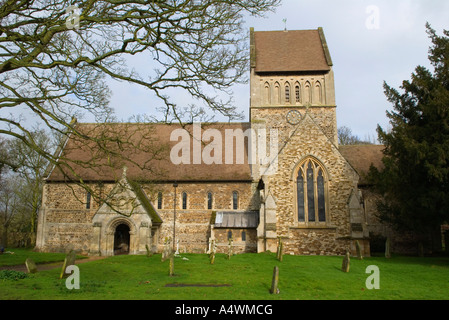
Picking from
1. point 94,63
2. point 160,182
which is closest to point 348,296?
point 94,63

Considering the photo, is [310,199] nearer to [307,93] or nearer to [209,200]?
[209,200]

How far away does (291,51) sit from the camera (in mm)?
29266

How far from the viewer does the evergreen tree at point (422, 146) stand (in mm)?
15334

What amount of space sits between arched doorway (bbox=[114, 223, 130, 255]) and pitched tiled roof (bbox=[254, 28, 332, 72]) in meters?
15.0

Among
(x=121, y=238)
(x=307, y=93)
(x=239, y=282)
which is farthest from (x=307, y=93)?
(x=239, y=282)

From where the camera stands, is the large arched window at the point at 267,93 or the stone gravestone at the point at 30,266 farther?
the large arched window at the point at 267,93

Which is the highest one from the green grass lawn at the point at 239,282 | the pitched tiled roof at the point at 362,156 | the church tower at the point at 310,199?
the pitched tiled roof at the point at 362,156

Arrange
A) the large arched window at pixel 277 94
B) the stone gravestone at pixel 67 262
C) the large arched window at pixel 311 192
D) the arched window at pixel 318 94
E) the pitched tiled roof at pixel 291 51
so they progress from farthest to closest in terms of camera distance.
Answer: the pitched tiled roof at pixel 291 51 < the large arched window at pixel 277 94 < the arched window at pixel 318 94 < the large arched window at pixel 311 192 < the stone gravestone at pixel 67 262

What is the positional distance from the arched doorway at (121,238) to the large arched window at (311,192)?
12.1m

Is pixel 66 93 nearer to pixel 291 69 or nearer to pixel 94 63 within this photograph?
pixel 94 63

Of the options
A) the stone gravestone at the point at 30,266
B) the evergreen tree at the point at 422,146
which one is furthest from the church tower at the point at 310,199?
the stone gravestone at the point at 30,266

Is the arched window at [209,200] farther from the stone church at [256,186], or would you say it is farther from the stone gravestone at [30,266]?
the stone gravestone at [30,266]

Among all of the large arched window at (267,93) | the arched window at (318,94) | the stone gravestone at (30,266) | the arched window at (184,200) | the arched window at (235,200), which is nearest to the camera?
the stone gravestone at (30,266)
